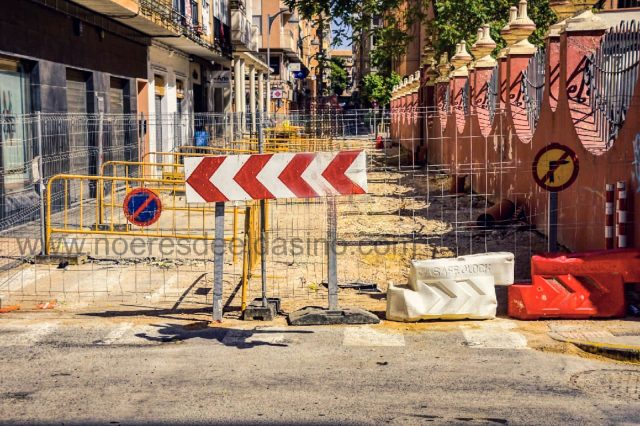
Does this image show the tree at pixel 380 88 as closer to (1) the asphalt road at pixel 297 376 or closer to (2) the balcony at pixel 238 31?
(2) the balcony at pixel 238 31

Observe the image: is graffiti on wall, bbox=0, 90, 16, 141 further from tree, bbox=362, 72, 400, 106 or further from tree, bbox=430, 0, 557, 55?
tree, bbox=362, 72, 400, 106

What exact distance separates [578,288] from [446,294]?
1333 millimetres

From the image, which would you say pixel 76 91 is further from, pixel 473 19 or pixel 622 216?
pixel 622 216

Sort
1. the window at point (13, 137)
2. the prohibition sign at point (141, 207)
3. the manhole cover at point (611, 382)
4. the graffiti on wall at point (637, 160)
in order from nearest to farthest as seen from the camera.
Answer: the manhole cover at point (611, 382) → the graffiti on wall at point (637, 160) → the prohibition sign at point (141, 207) → the window at point (13, 137)

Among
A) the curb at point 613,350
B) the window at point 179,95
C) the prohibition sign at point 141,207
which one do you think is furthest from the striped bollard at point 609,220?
the window at point 179,95

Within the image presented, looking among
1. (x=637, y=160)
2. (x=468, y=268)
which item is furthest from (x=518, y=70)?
(x=468, y=268)

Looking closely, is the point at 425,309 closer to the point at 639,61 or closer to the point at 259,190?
the point at 259,190

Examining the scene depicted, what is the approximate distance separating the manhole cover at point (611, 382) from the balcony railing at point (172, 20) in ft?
53.5

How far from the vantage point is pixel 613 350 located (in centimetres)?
736

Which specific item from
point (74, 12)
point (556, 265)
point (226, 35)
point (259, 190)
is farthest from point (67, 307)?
point (226, 35)

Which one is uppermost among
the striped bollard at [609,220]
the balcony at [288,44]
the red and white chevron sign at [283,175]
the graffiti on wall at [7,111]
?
the balcony at [288,44]

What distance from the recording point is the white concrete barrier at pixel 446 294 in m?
8.60

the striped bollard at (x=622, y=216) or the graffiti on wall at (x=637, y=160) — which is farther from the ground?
the graffiti on wall at (x=637, y=160)

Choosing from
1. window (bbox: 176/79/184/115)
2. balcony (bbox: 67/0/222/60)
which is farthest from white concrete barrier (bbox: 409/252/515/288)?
window (bbox: 176/79/184/115)
